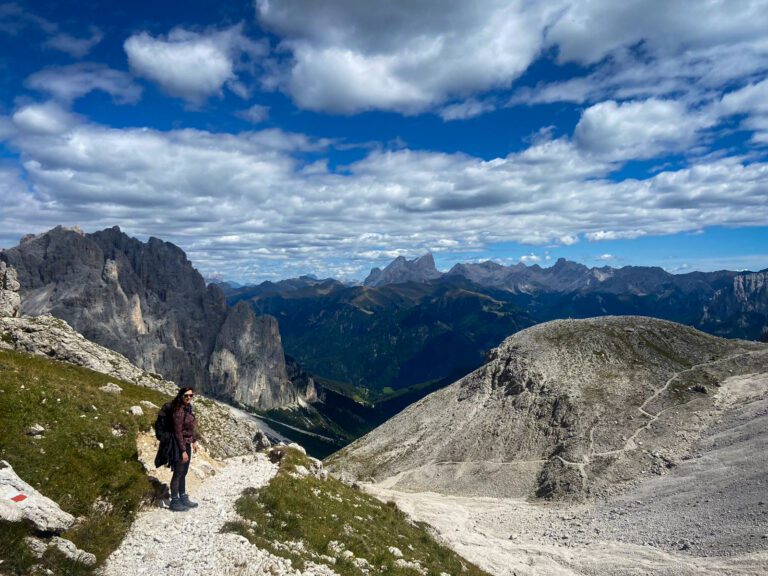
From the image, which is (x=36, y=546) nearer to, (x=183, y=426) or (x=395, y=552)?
(x=183, y=426)

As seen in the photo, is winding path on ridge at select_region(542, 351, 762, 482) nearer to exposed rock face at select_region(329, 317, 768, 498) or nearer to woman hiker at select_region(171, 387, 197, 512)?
exposed rock face at select_region(329, 317, 768, 498)

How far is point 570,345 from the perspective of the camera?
114 m

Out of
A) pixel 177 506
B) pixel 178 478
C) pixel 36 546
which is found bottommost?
pixel 177 506

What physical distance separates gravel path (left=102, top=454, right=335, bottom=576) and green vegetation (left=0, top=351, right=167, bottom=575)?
27.3 inches

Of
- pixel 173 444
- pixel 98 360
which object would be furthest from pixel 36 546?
pixel 98 360

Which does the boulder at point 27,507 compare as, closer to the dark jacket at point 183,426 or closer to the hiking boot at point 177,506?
the hiking boot at point 177,506

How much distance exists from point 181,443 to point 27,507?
6.44 m

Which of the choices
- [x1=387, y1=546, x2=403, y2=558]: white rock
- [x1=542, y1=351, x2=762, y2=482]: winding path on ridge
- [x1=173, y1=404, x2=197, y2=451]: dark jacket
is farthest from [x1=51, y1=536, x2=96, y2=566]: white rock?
[x1=542, y1=351, x2=762, y2=482]: winding path on ridge

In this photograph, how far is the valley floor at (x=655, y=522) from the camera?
1756 inches

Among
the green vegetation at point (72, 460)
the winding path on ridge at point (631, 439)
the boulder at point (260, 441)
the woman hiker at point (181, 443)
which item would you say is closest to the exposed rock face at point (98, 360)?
the boulder at point (260, 441)

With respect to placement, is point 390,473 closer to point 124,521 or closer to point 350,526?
point 350,526

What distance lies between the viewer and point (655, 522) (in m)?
54.5

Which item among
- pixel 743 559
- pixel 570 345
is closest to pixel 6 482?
pixel 743 559

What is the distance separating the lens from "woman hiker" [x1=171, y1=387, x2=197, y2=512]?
21.0 m
